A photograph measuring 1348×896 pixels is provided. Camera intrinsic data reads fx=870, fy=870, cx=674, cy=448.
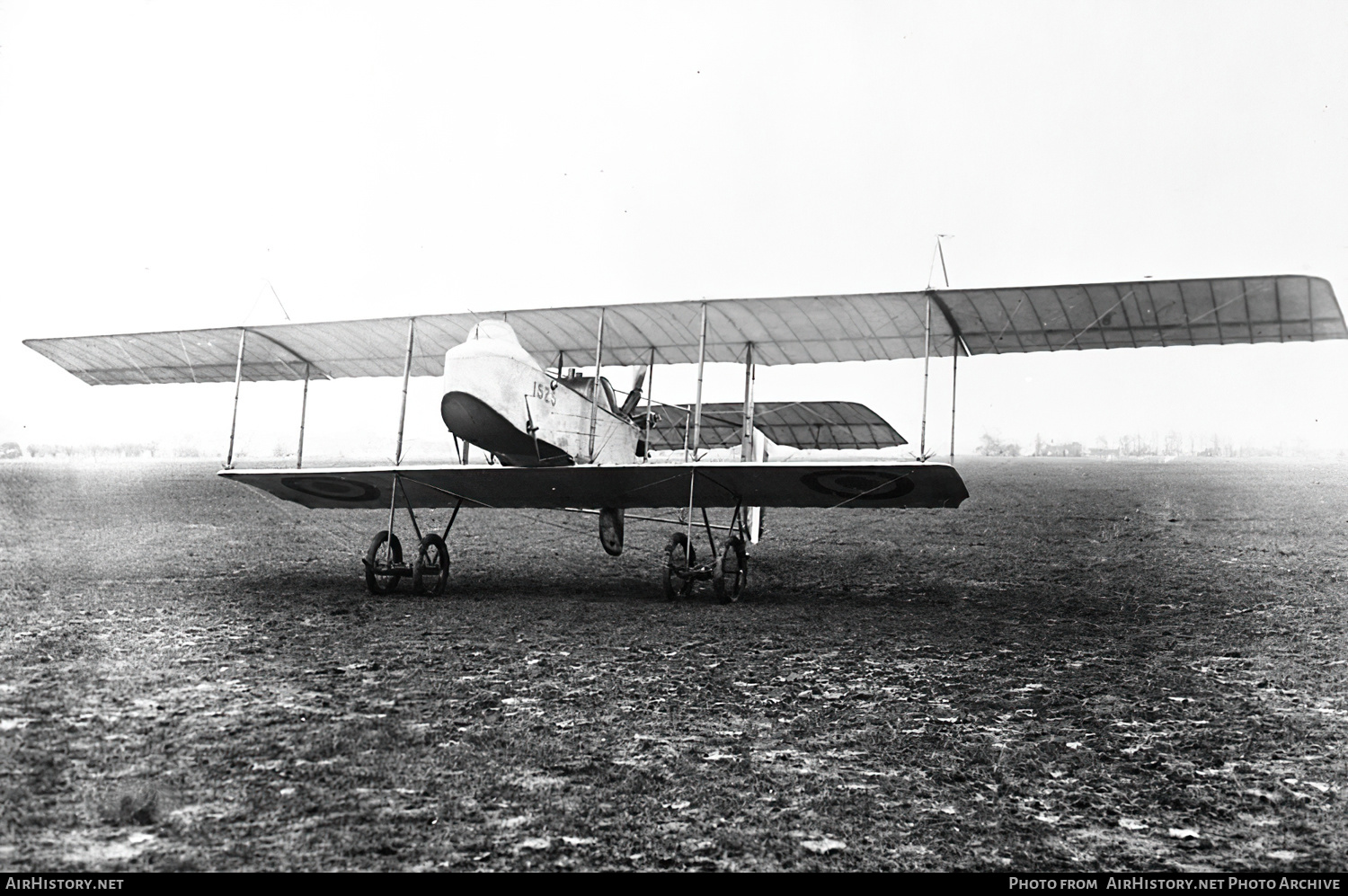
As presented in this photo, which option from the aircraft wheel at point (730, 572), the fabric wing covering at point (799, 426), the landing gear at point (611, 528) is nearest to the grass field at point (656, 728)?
the aircraft wheel at point (730, 572)

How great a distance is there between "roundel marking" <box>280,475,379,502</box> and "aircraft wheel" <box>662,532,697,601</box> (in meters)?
4.18

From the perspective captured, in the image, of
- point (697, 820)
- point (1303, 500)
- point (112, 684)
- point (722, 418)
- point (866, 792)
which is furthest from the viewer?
point (1303, 500)

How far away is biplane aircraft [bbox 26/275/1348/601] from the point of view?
8672 millimetres

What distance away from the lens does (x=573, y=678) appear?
18.0 ft

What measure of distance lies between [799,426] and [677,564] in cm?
538

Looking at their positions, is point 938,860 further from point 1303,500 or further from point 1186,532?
point 1186,532

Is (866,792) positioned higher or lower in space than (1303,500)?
lower

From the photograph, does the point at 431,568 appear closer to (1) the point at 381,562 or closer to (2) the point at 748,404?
(1) the point at 381,562

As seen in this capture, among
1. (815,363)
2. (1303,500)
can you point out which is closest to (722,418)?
(815,363)

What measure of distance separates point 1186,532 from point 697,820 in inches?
818

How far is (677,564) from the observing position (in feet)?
31.1

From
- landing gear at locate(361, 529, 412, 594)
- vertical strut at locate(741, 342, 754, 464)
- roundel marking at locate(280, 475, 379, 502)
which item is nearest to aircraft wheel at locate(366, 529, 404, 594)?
landing gear at locate(361, 529, 412, 594)

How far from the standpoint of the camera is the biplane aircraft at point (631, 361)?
28.5ft

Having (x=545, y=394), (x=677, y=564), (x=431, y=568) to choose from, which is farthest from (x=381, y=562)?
(x=677, y=564)
